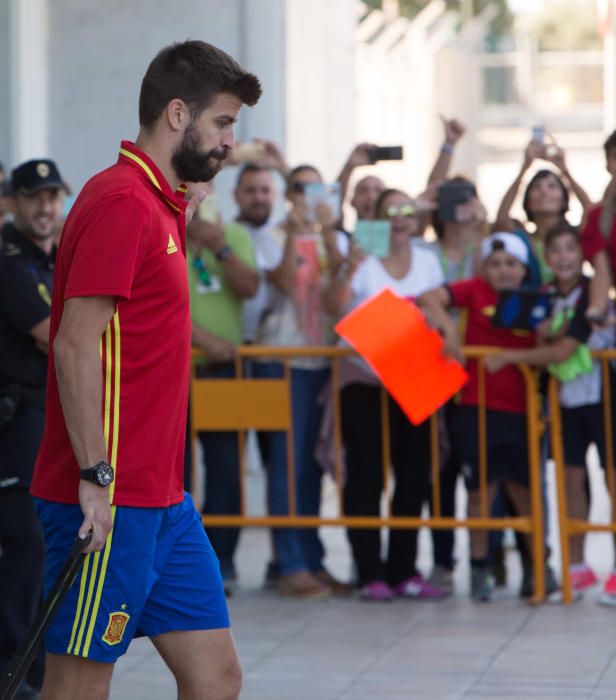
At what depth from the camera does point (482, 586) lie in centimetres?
759

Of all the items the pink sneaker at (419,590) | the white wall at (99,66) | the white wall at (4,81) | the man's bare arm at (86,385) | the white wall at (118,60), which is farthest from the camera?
the white wall at (99,66)

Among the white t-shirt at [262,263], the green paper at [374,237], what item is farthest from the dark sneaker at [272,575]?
the green paper at [374,237]

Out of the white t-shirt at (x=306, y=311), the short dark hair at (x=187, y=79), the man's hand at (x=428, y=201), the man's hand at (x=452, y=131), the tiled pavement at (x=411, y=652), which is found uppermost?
the man's hand at (x=452, y=131)

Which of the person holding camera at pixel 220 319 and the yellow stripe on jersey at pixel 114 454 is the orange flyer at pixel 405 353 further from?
the yellow stripe on jersey at pixel 114 454

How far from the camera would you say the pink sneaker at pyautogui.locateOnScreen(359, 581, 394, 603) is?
301 inches

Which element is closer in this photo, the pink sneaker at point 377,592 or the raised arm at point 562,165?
the pink sneaker at point 377,592

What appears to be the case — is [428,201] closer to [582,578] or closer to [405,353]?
[405,353]

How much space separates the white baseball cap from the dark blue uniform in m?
2.65

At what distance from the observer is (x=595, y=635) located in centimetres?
679

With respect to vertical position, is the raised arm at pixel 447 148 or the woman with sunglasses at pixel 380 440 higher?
the raised arm at pixel 447 148

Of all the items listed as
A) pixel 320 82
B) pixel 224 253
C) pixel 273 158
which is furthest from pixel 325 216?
pixel 320 82

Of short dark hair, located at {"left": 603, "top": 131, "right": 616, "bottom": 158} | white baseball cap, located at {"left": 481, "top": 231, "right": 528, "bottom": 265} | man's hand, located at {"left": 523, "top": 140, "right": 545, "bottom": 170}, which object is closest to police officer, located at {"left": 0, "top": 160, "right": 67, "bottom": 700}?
white baseball cap, located at {"left": 481, "top": 231, "right": 528, "bottom": 265}

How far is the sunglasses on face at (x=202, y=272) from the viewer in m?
7.73

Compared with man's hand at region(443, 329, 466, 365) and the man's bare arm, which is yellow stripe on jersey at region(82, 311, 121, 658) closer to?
the man's bare arm
